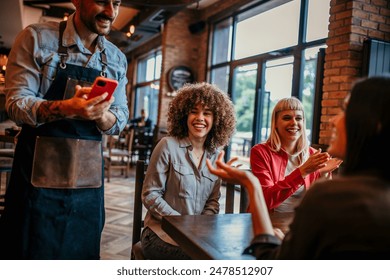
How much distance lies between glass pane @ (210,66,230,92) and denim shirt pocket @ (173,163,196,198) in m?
5.55

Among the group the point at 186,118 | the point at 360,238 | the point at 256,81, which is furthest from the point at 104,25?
the point at 256,81

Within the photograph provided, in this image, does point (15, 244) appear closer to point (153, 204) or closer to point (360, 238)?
point (153, 204)

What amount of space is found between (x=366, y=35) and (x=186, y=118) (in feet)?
8.91

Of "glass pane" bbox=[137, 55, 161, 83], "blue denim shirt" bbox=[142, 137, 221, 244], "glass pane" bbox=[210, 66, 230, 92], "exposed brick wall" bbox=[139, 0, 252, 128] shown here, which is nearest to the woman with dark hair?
"blue denim shirt" bbox=[142, 137, 221, 244]

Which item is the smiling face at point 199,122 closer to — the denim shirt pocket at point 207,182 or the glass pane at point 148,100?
the denim shirt pocket at point 207,182

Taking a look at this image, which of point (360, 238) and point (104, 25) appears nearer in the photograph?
point (360, 238)

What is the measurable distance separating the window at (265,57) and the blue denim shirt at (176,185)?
2.75 metres

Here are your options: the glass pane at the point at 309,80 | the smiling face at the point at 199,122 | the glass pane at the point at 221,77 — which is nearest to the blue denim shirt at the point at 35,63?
the smiling face at the point at 199,122

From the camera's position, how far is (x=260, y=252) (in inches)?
33.0

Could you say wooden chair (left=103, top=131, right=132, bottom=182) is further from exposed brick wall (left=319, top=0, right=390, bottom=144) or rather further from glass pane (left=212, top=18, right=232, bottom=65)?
exposed brick wall (left=319, top=0, right=390, bottom=144)

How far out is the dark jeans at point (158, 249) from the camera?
1.47 metres

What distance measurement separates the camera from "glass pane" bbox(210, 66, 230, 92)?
714cm

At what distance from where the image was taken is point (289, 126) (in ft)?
6.60

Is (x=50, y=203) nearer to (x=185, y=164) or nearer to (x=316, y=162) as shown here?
(x=185, y=164)
